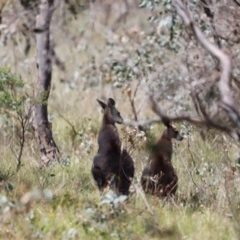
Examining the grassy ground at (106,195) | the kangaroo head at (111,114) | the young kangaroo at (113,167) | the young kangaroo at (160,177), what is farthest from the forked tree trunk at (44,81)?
the young kangaroo at (160,177)

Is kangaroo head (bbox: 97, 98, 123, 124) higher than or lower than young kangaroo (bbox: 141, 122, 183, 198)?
A: higher

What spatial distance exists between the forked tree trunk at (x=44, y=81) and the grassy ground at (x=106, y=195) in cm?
15

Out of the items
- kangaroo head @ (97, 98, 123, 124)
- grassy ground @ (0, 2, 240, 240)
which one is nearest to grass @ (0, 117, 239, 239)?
grassy ground @ (0, 2, 240, 240)

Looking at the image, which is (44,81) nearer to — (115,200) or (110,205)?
(110,205)

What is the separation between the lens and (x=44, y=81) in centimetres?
906

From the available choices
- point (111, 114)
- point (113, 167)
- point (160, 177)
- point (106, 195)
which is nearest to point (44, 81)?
point (111, 114)

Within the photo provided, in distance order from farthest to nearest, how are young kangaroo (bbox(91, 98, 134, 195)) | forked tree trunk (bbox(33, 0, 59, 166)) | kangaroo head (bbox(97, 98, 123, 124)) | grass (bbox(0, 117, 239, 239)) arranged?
forked tree trunk (bbox(33, 0, 59, 166)) → kangaroo head (bbox(97, 98, 123, 124)) → young kangaroo (bbox(91, 98, 134, 195)) → grass (bbox(0, 117, 239, 239))

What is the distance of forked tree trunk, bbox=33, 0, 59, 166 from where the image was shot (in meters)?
8.90

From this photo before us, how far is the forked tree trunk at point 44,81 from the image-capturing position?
29.2 feet

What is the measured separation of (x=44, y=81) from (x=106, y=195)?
12.1 ft

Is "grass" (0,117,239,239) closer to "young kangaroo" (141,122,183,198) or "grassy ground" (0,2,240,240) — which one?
"grassy ground" (0,2,240,240)

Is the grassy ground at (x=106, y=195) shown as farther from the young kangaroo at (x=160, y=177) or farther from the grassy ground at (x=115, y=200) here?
the young kangaroo at (x=160, y=177)

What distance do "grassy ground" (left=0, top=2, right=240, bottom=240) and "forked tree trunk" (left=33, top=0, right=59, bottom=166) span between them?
0.15m

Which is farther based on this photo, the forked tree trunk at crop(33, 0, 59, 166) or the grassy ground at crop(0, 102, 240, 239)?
the forked tree trunk at crop(33, 0, 59, 166)
